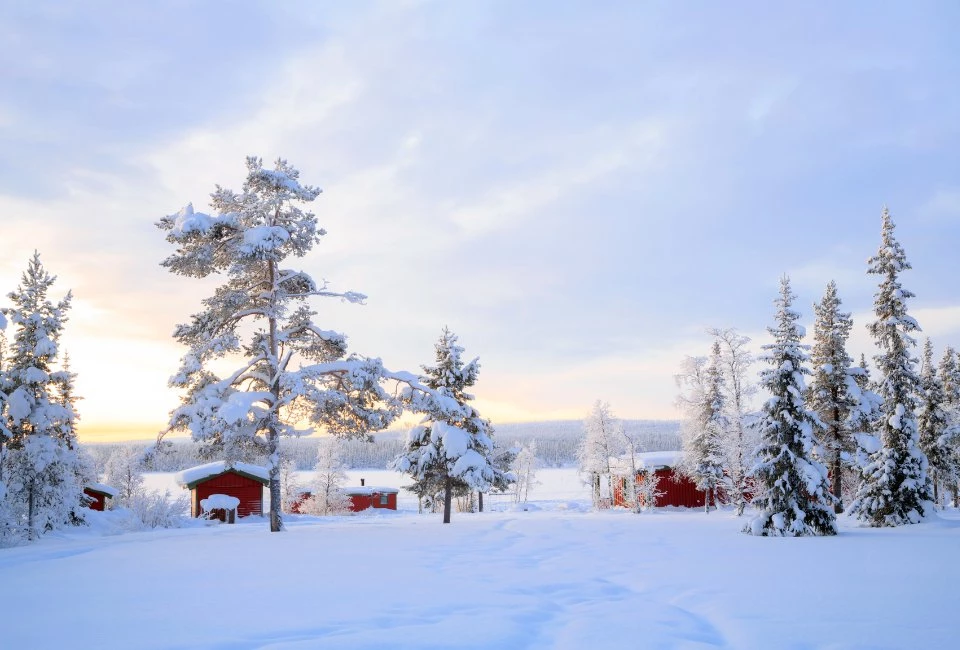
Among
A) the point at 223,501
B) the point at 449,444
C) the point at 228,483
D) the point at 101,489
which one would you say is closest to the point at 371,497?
the point at 228,483

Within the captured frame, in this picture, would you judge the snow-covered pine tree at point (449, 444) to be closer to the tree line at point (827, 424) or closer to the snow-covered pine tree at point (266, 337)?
the snow-covered pine tree at point (266, 337)

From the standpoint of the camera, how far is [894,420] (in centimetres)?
2625

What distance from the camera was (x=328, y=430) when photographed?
909 inches

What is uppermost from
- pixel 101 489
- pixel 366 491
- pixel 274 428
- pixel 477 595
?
pixel 274 428

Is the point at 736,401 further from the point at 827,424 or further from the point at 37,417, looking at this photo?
the point at 37,417

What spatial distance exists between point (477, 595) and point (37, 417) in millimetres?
25977

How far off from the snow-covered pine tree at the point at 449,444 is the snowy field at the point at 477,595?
1063cm

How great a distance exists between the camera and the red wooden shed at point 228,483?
48656 millimetres

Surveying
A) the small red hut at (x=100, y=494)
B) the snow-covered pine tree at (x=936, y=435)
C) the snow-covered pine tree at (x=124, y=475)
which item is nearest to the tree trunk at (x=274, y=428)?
the small red hut at (x=100, y=494)

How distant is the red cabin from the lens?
70688 mm

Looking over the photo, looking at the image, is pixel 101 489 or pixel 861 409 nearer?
pixel 861 409

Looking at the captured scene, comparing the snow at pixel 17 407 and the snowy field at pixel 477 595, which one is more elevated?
the snow at pixel 17 407

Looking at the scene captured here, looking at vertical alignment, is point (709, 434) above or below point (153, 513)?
above

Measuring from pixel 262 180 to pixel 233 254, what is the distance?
9.33 ft
